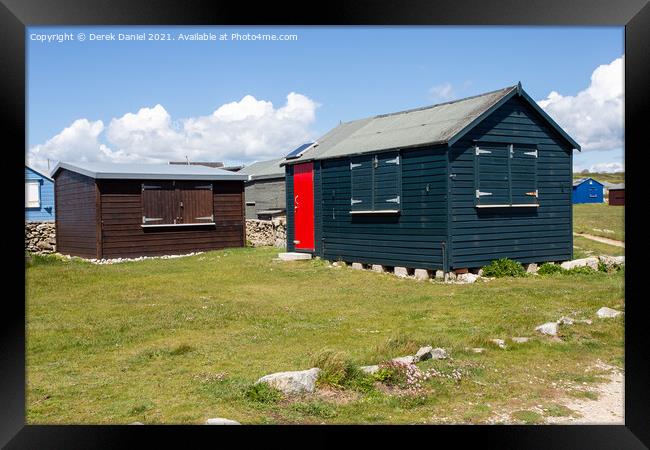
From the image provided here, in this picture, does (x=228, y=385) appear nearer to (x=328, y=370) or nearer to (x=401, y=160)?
(x=328, y=370)

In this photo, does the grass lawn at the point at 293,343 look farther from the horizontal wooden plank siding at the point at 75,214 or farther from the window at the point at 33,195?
the window at the point at 33,195

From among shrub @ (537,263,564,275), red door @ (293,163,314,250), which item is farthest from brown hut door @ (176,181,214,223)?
shrub @ (537,263,564,275)

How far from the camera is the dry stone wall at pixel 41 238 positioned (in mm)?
20438

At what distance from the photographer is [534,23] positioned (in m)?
5.36

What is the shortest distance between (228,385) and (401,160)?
9188 millimetres

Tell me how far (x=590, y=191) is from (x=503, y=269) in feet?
79.8

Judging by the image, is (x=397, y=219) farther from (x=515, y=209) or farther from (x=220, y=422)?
(x=220, y=422)

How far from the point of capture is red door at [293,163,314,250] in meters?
17.9

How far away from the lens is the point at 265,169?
3462 centimetres

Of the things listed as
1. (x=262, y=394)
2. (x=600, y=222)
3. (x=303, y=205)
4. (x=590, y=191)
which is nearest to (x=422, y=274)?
(x=303, y=205)

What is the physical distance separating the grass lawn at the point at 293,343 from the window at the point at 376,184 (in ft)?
6.08

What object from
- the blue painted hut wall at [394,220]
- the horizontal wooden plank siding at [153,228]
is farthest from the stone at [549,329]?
the horizontal wooden plank siding at [153,228]

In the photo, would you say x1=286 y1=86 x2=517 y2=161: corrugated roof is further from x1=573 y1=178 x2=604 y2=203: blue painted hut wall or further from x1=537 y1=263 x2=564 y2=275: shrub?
x1=573 y1=178 x2=604 y2=203: blue painted hut wall

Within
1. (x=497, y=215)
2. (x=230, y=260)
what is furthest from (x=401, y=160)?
(x=230, y=260)
